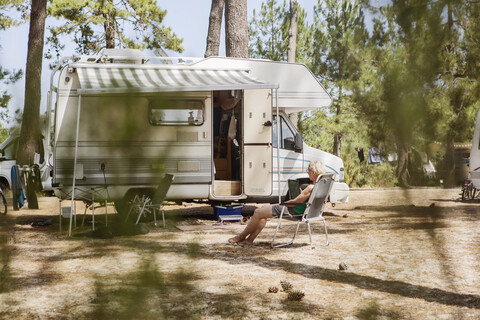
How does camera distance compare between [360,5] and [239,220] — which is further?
[239,220]

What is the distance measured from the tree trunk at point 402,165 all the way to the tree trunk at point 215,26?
0.29 m

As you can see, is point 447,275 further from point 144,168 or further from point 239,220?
point 239,220

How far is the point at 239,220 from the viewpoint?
9.00 metres

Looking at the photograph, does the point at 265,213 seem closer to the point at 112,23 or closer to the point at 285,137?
the point at 285,137

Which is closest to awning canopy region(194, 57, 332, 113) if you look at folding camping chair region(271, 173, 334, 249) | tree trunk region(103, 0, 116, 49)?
folding camping chair region(271, 173, 334, 249)

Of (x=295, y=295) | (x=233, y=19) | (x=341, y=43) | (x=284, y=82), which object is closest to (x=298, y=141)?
(x=284, y=82)

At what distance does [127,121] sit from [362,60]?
282 mm

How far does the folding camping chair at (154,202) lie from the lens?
0.62 metres

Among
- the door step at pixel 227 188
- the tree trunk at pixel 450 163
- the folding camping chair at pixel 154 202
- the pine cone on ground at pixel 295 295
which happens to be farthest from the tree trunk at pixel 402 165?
the door step at pixel 227 188

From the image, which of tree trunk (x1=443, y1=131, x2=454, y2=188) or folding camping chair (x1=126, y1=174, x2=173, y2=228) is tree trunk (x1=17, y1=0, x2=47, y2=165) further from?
tree trunk (x1=443, y1=131, x2=454, y2=188)

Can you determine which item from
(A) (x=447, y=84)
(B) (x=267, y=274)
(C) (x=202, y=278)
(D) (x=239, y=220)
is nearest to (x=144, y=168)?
(C) (x=202, y=278)

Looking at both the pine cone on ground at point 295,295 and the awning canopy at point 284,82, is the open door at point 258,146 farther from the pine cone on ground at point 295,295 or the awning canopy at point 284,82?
the pine cone on ground at point 295,295

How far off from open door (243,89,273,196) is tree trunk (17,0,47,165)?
822 cm

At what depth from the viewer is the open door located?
895 cm
